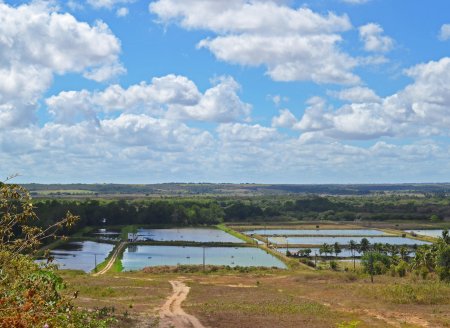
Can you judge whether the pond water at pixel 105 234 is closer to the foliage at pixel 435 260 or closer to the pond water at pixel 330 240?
the pond water at pixel 330 240

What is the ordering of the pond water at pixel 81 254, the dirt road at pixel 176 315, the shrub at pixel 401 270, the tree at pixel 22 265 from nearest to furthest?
the tree at pixel 22 265 < the dirt road at pixel 176 315 < the shrub at pixel 401 270 < the pond water at pixel 81 254

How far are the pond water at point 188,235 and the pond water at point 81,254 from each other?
19.2 meters

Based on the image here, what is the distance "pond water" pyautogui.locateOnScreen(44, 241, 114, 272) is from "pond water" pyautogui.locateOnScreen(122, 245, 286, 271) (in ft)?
18.6

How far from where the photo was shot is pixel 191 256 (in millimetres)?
119000

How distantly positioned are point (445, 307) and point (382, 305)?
6389 millimetres

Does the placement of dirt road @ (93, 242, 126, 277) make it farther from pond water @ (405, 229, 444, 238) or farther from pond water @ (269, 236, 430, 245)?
pond water @ (405, 229, 444, 238)

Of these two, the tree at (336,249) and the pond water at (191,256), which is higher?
the tree at (336,249)

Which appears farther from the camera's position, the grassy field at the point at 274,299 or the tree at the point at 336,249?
the tree at the point at 336,249

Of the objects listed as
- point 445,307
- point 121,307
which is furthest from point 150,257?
point 445,307

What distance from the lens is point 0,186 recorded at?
977cm

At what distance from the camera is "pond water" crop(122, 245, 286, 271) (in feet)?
351

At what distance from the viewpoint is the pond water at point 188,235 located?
15175 cm

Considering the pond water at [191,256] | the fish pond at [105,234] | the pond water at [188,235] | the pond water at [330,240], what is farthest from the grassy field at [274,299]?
the fish pond at [105,234]

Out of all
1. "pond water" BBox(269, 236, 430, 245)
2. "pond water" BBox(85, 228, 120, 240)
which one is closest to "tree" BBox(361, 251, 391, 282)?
"pond water" BBox(269, 236, 430, 245)
